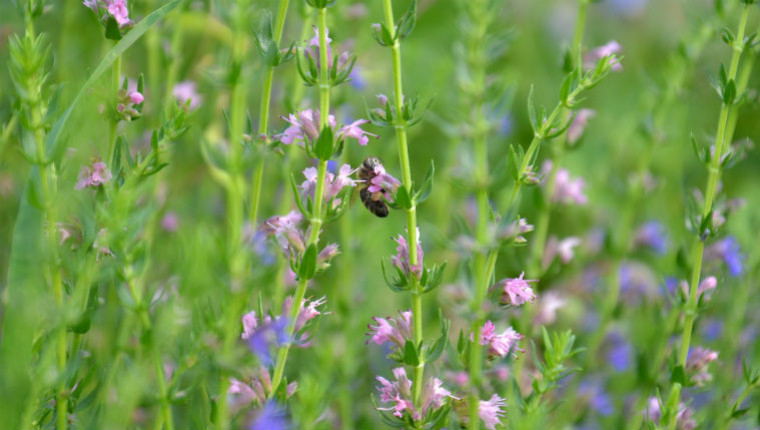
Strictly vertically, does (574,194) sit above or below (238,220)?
below

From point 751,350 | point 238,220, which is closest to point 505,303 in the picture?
point 238,220

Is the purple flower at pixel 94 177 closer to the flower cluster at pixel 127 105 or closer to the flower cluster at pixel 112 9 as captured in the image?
the flower cluster at pixel 127 105

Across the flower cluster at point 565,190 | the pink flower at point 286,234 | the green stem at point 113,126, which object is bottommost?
the flower cluster at point 565,190

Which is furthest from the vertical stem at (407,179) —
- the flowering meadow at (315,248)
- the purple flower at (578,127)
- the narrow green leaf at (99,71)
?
the purple flower at (578,127)

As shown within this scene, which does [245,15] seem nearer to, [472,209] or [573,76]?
[573,76]

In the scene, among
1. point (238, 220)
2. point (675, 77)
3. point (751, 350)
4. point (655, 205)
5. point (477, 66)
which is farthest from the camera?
point (655, 205)

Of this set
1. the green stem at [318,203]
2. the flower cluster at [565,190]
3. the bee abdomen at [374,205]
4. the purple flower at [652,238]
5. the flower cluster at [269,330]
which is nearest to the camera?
the flower cluster at [269,330]
